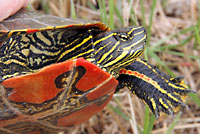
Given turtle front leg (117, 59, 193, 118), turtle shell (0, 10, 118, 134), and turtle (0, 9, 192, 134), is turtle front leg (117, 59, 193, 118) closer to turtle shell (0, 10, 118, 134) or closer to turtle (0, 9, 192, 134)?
turtle (0, 9, 192, 134)

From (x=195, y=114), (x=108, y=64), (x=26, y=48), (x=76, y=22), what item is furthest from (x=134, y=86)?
(x=195, y=114)

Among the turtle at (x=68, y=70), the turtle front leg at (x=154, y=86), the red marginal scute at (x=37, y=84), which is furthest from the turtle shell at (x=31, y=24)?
the turtle front leg at (x=154, y=86)

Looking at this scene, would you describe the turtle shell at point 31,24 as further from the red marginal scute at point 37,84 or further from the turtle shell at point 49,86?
the red marginal scute at point 37,84

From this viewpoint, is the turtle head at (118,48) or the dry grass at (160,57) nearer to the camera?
the turtle head at (118,48)

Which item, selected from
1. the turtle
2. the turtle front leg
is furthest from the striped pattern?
the turtle front leg

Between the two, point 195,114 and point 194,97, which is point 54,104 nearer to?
point 194,97

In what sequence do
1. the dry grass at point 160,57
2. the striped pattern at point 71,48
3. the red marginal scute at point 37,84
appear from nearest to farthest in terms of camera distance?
1. the red marginal scute at point 37,84
2. the striped pattern at point 71,48
3. the dry grass at point 160,57
